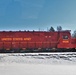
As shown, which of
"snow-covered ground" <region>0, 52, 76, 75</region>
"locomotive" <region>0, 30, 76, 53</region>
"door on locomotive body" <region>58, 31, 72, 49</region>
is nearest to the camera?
"snow-covered ground" <region>0, 52, 76, 75</region>

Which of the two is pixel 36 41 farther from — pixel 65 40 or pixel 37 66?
pixel 37 66

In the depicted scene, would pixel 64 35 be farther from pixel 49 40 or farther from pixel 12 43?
pixel 12 43

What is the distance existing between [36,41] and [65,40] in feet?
15.0

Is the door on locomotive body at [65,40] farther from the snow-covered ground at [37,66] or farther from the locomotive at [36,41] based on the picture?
the snow-covered ground at [37,66]

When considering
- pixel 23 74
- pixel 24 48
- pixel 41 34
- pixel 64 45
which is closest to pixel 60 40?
pixel 64 45

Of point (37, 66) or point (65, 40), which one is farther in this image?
point (65, 40)

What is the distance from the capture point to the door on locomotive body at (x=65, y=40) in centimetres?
3494

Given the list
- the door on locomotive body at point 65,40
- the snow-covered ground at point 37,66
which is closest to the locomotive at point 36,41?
the door on locomotive body at point 65,40

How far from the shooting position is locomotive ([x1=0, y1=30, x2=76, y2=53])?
114ft

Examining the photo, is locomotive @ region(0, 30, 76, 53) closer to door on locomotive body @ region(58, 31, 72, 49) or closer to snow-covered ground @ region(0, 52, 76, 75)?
door on locomotive body @ region(58, 31, 72, 49)

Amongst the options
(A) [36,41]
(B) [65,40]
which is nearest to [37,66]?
(A) [36,41]

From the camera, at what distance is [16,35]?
116ft

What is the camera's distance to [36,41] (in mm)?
35344

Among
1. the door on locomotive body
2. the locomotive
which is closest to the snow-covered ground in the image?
the locomotive
